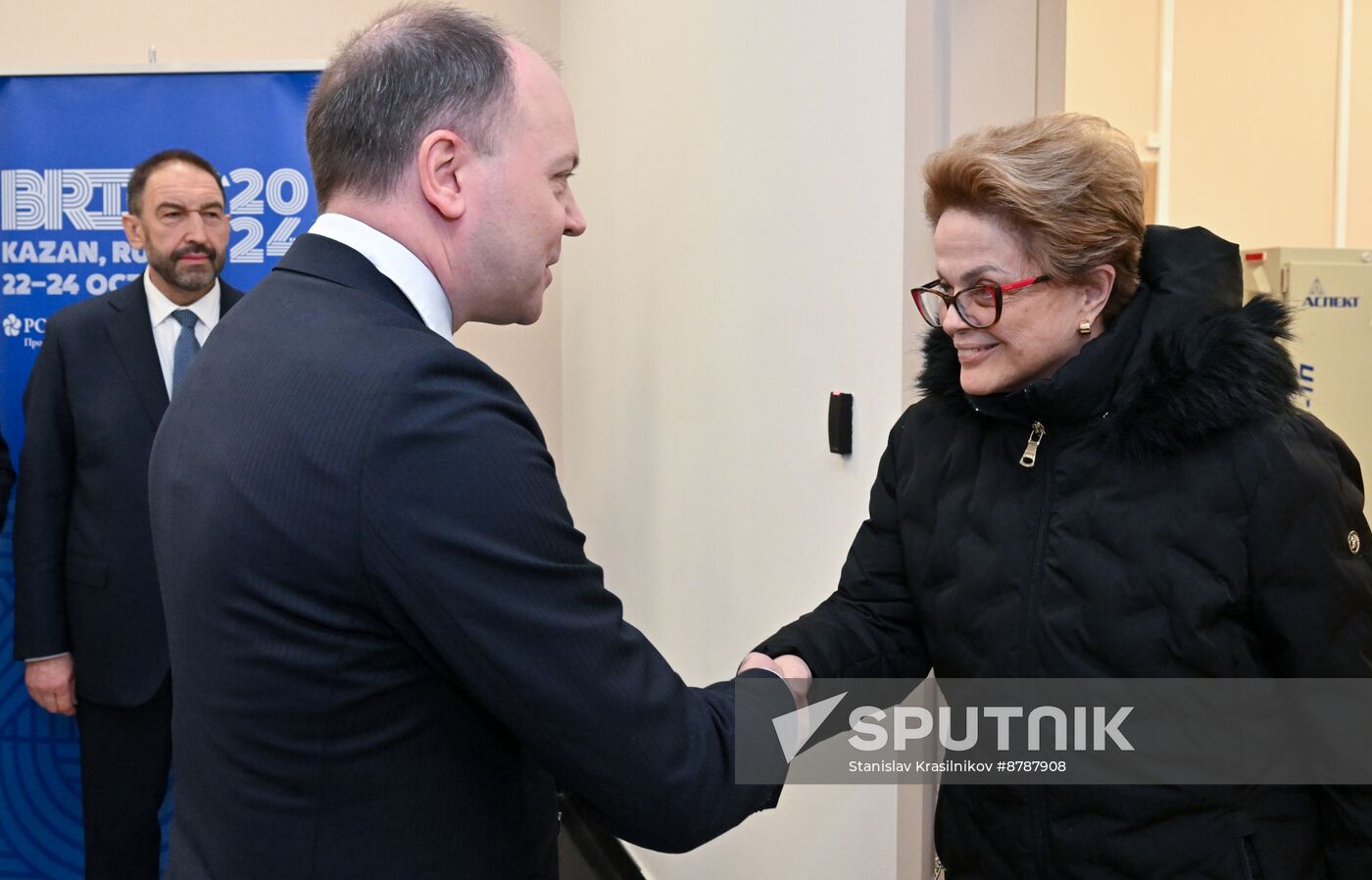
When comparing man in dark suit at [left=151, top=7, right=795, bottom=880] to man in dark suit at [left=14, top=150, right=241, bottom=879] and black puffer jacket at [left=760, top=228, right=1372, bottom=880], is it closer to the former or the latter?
black puffer jacket at [left=760, top=228, right=1372, bottom=880]

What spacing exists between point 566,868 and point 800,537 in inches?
72.9

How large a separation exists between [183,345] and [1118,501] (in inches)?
87.6

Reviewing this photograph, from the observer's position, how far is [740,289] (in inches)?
98.1

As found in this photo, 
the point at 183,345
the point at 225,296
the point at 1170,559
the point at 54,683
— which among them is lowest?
the point at 54,683

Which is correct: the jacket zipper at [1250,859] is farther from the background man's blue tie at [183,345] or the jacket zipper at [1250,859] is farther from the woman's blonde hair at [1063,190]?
the background man's blue tie at [183,345]

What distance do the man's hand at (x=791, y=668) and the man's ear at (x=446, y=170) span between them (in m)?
0.70

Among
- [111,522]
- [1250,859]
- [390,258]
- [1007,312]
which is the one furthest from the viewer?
[111,522]

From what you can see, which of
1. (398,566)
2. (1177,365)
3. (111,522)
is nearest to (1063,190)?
(1177,365)

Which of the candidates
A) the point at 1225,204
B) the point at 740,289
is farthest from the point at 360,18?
the point at 1225,204

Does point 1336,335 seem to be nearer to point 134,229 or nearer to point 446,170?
point 446,170

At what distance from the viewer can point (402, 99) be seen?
1110mm

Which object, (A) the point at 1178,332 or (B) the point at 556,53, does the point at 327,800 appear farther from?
(B) the point at 556,53

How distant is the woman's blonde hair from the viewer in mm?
1291

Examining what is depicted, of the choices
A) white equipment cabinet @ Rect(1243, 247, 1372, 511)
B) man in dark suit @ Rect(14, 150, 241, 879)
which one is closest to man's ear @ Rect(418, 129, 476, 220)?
man in dark suit @ Rect(14, 150, 241, 879)
